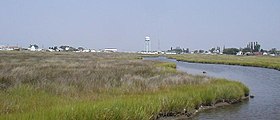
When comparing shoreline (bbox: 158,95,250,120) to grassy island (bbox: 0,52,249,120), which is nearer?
grassy island (bbox: 0,52,249,120)

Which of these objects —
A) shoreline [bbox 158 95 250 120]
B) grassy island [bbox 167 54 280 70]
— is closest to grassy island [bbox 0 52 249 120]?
shoreline [bbox 158 95 250 120]

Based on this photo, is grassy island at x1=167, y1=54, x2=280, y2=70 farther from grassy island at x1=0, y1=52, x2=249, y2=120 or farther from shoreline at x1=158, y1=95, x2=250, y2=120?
grassy island at x1=0, y1=52, x2=249, y2=120

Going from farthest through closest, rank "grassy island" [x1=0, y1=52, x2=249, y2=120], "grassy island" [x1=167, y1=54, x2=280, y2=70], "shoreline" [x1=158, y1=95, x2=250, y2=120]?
"grassy island" [x1=167, y1=54, x2=280, y2=70] < "shoreline" [x1=158, y1=95, x2=250, y2=120] < "grassy island" [x1=0, y1=52, x2=249, y2=120]

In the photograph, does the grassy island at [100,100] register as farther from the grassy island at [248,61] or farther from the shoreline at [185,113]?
the grassy island at [248,61]

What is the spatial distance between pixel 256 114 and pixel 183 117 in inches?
198

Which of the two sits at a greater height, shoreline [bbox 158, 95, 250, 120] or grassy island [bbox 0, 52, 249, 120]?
grassy island [bbox 0, 52, 249, 120]

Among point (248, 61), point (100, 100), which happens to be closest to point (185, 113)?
point (100, 100)

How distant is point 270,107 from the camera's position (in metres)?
24.4

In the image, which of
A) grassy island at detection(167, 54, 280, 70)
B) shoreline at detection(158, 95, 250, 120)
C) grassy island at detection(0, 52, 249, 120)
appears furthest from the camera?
grassy island at detection(167, 54, 280, 70)

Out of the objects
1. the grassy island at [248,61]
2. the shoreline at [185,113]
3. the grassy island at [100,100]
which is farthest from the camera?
the grassy island at [248,61]

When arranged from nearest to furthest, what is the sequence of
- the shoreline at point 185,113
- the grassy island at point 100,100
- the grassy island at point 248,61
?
the grassy island at point 100,100 → the shoreline at point 185,113 → the grassy island at point 248,61

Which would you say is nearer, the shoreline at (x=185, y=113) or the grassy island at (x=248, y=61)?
the shoreline at (x=185, y=113)

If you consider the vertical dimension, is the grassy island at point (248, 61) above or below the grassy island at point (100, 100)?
below

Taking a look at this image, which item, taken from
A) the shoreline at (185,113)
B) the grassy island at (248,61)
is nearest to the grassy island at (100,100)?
the shoreline at (185,113)
